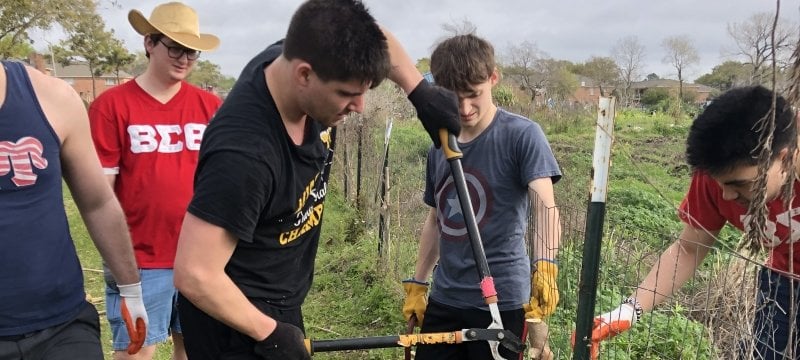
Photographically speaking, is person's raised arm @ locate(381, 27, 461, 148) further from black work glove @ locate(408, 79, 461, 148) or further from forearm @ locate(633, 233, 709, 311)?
forearm @ locate(633, 233, 709, 311)

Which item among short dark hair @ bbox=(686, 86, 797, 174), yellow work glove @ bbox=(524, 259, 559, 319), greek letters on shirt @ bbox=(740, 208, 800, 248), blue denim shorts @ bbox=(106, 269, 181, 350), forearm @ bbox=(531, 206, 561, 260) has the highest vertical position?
short dark hair @ bbox=(686, 86, 797, 174)

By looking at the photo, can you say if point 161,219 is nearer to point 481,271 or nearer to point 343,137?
point 481,271

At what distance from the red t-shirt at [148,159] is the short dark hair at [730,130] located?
7.12ft

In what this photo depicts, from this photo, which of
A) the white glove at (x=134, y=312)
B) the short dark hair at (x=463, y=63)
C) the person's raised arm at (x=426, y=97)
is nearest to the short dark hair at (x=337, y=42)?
the person's raised arm at (x=426, y=97)

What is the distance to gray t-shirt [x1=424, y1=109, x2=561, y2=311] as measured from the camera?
2258 mm

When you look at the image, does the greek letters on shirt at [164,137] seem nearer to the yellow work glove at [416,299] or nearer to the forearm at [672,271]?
the yellow work glove at [416,299]

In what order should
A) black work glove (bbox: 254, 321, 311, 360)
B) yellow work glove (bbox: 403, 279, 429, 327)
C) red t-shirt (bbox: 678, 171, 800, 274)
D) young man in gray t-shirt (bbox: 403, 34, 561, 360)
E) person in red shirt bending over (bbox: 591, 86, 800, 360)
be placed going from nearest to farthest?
person in red shirt bending over (bbox: 591, 86, 800, 360) < black work glove (bbox: 254, 321, 311, 360) < red t-shirt (bbox: 678, 171, 800, 274) < young man in gray t-shirt (bbox: 403, 34, 561, 360) < yellow work glove (bbox: 403, 279, 429, 327)

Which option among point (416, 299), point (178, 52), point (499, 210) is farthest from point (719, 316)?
point (178, 52)

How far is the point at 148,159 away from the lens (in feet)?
8.99

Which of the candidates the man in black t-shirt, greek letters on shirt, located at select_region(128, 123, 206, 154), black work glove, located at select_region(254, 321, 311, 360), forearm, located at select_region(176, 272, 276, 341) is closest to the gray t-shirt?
the man in black t-shirt

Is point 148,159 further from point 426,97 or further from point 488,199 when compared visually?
point 488,199

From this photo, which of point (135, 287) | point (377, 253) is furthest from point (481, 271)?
point (377, 253)

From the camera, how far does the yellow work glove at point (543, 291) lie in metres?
1.99

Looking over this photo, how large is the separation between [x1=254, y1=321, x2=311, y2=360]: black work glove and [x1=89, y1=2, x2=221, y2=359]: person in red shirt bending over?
4.29 feet
